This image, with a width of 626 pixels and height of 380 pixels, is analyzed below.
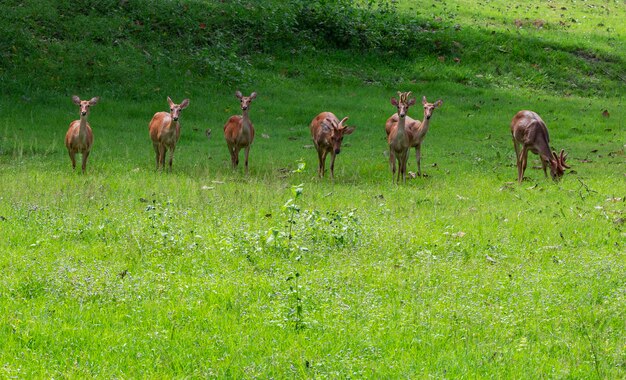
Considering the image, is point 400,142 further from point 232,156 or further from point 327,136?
point 232,156

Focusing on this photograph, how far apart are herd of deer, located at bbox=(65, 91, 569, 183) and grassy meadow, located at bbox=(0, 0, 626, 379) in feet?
1.54

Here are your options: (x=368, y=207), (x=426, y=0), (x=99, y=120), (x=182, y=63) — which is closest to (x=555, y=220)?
(x=368, y=207)

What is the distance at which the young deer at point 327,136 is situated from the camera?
18.0m

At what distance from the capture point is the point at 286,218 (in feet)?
38.1

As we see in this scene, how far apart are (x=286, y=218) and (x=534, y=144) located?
8.26 m

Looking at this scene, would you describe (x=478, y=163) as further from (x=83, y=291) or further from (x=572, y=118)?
(x=83, y=291)

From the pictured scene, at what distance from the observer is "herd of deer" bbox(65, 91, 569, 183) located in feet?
56.7

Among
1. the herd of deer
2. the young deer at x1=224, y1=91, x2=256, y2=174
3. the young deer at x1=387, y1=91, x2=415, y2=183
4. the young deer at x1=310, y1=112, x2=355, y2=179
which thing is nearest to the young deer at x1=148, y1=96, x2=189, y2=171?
the herd of deer

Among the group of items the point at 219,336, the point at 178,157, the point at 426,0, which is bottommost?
the point at 178,157

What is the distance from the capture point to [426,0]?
38.5m

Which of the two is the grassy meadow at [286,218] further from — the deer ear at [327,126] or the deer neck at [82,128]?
the deer ear at [327,126]

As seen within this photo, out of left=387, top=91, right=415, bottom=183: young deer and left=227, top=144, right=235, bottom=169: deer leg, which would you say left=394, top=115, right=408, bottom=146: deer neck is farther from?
left=227, top=144, right=235, bottom=169: deer leg

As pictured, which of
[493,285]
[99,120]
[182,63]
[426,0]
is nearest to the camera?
[493,285]

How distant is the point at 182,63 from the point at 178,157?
351 inches
